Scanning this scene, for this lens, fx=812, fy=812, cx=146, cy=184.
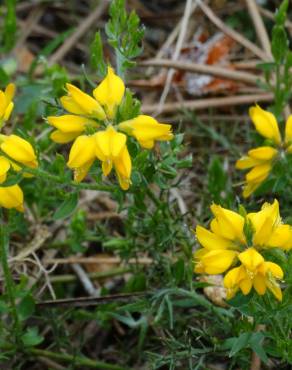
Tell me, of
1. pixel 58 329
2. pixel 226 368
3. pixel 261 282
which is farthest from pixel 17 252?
pixel 261 282

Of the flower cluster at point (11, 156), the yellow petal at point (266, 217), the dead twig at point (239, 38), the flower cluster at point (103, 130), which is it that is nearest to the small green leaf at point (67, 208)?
the flower cluster at point (11, 156)

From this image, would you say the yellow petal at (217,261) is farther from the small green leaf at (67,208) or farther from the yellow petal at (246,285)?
the small green leaf at (67,208)

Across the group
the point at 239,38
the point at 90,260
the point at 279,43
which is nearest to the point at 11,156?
the point at 90,260

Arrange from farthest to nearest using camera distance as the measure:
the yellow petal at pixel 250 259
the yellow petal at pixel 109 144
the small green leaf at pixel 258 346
→ the small green leaf at pixel 258 346, the yellow petal at pixel 109 144, the yellow petal at pixel 250 259

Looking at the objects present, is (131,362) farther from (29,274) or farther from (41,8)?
(41,8)

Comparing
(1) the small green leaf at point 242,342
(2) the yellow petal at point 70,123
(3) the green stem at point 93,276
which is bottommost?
(3) the green stem at point 93,276

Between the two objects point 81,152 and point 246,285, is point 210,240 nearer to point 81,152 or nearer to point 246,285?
point 246,285

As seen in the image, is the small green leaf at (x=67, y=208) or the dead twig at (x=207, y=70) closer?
the small green leaf at (x=67, y=208)

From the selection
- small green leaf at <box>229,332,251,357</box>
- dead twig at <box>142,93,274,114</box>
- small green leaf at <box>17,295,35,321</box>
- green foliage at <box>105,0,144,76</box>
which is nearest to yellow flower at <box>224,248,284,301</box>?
small green leaf at <box>229,332,251,357</box>

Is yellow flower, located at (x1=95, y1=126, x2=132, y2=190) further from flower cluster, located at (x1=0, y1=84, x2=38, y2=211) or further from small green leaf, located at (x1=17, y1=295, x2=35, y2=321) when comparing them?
small green leaf, located at (x1=17, y1=295, x2=35, y2=321)
